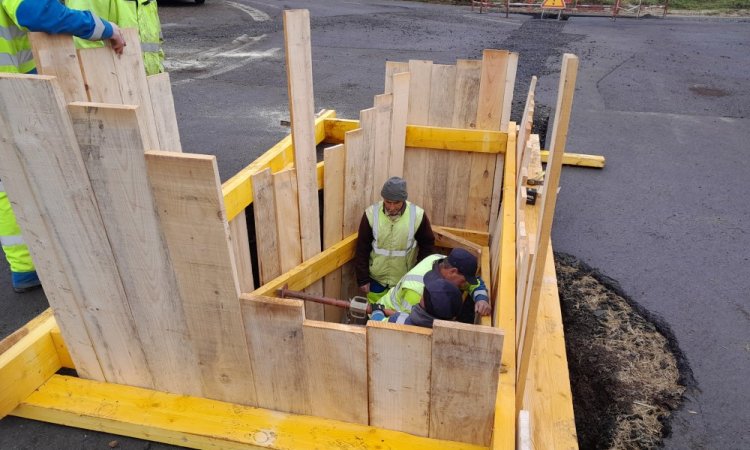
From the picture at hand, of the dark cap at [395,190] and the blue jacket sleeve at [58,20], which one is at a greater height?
the blue jacket sleeve at [58,20]

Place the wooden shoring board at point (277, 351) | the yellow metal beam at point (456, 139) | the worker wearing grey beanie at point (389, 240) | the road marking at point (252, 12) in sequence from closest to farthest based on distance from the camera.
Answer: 1. the wooden shoring board at point (277, 351)
2. the worker wearing grey beanie at point (389, 240)
3. the yellow metal beam at point (456, 139)
4. the road marking at point (252, 12)

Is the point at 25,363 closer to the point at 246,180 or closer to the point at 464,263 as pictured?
the point at 246,180

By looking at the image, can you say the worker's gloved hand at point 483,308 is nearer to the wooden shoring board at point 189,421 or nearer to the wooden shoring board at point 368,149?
the wooden shoring board at point 189,421

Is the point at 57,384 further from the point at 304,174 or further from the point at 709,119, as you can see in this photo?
the point at 709,119

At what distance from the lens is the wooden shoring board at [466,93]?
4.31 metres

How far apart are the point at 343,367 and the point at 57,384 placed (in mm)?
1405

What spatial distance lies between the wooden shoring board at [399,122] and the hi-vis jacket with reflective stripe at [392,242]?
34cm

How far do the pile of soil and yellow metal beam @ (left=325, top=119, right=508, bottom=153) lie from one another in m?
1.24

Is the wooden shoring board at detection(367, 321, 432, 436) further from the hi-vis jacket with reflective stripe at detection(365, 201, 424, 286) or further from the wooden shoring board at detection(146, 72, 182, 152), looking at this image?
the wooden shoring board at detection(146, 72, 182, 152)

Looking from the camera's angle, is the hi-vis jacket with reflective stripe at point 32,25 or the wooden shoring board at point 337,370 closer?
the wooden shoring board at point 337,370

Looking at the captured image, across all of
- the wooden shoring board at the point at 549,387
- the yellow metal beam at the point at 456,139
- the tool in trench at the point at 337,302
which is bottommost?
the tool in trench at the point at 337,302

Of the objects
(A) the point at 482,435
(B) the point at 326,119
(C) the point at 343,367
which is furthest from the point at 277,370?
(B) the point at 326,119

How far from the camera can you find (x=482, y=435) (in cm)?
208

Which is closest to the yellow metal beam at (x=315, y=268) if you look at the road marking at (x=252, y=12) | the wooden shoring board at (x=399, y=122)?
the wooden shoring board at (x=399, y=122)
